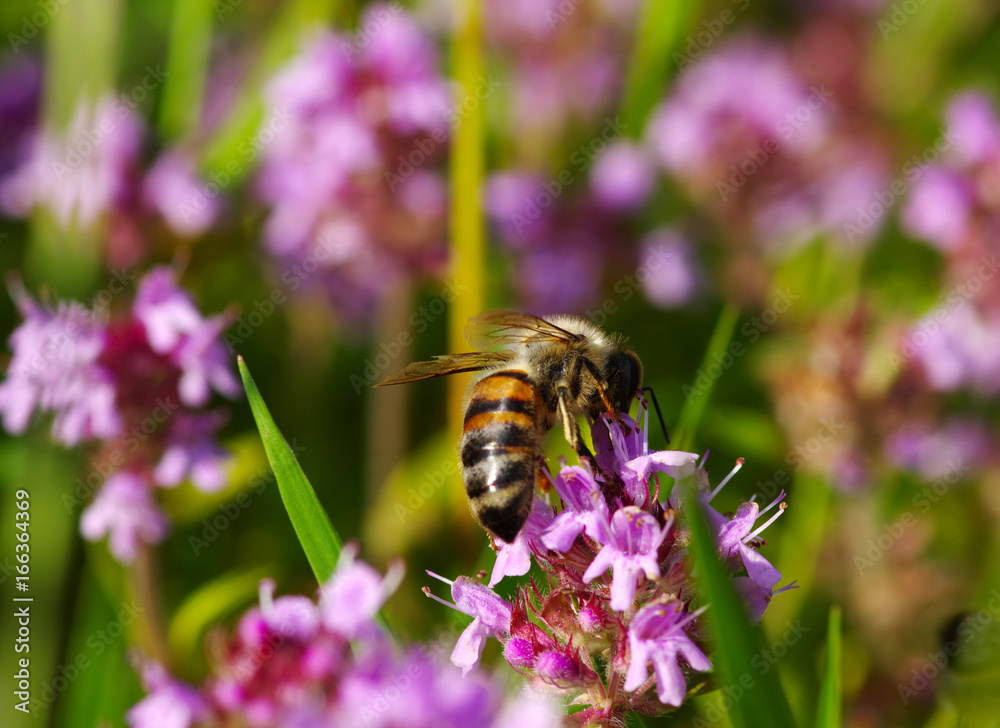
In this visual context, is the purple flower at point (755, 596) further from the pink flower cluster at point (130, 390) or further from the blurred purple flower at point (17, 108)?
the blurred purple flower at point (17, 108)

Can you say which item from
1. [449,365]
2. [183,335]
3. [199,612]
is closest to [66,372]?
[183,335]

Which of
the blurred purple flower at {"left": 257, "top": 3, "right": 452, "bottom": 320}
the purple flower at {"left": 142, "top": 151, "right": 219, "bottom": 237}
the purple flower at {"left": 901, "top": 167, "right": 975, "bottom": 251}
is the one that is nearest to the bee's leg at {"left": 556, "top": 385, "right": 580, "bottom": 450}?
the blurred purple flower at {"left": 257, "top": 3, "right": 452, "bottom": 320}

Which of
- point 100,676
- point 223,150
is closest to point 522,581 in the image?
point 100,676

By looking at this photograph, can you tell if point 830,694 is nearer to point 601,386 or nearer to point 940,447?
point 601,386

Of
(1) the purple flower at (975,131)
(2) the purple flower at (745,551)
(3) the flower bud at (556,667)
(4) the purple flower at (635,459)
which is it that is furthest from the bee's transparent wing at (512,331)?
(1) the purple flower at (975,131)

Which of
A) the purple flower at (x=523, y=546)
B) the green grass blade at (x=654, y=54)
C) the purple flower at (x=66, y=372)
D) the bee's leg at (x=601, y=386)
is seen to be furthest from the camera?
the green grass blade at (x=654, y=54)

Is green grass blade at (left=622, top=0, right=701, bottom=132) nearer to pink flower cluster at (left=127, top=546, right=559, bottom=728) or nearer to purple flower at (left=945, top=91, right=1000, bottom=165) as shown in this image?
purple flower at (left=945, top=91, right=1000, bottom=165)

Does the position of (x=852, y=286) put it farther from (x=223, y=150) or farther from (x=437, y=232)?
(x=223, y=150)
